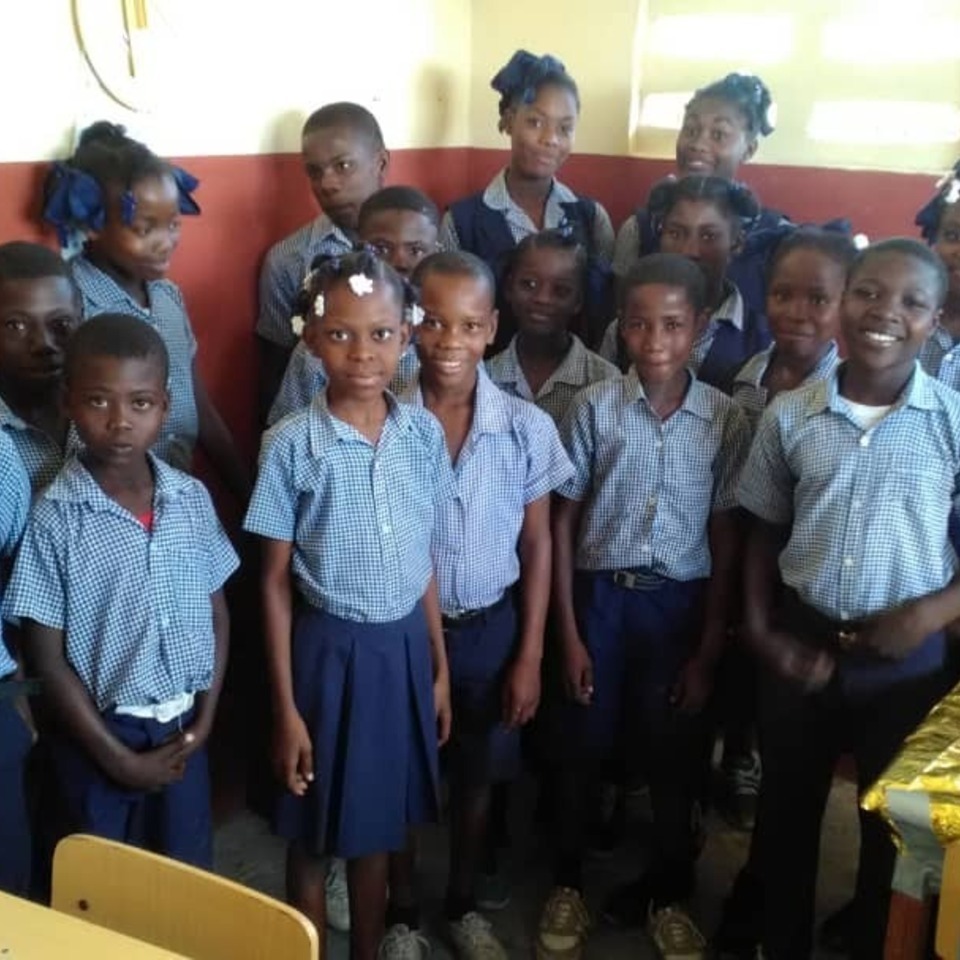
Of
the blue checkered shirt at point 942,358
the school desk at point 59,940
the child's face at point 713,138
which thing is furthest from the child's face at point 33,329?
the child's face at point 713,138

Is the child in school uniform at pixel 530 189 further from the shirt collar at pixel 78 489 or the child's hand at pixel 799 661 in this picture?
the shirt collar at pixel 78 489

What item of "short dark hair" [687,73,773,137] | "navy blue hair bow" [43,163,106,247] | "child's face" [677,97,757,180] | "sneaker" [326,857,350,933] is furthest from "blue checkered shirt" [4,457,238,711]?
"short dark hair" [687,73,773,137]

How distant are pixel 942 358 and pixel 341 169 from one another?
53.2 inches

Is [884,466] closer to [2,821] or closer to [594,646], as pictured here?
[594,646]

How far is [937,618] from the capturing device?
1.75 metres

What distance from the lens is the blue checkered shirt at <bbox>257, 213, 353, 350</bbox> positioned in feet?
8.40

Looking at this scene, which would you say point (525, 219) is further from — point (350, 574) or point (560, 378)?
point (350, 574)

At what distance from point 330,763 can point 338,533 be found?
0.40 m

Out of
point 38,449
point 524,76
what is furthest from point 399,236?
point 38,449

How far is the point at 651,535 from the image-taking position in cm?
207

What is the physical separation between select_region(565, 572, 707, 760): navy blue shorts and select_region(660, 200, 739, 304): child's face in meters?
0.73

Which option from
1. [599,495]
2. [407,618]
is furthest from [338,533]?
[599,495]

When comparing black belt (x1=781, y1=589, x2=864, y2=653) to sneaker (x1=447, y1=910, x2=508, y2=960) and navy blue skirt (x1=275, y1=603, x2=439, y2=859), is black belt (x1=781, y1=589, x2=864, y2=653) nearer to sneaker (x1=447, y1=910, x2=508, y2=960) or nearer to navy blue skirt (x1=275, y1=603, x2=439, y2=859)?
navy blue skirt (x1=275, y1=603, x2=439, y2=859)

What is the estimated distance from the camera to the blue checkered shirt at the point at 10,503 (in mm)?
1627
